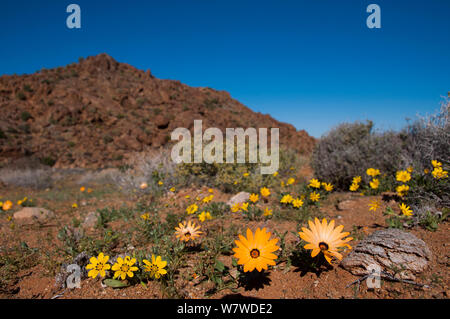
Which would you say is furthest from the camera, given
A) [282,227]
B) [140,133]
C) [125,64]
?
[125,64]

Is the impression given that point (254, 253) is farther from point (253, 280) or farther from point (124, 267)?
point (124, 267)

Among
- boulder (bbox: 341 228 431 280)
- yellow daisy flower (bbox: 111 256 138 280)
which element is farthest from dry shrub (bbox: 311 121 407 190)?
yellow daisy flower (bbox: 111 256 138 280)

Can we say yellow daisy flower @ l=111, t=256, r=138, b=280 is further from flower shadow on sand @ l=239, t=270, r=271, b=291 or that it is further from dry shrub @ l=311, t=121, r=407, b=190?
dry shrub @ l=311, t=121, r=407, b=190

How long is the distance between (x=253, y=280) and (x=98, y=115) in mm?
24723

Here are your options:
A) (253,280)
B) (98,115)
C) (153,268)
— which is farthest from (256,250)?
(98,115)

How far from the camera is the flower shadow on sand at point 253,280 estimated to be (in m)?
1.78

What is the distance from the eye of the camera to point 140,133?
21.1 meters

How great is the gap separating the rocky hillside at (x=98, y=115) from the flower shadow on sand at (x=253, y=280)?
16.2 meters

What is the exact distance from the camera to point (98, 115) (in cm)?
2241

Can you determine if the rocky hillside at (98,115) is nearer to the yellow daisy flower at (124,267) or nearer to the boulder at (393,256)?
the boulder at (393,256)

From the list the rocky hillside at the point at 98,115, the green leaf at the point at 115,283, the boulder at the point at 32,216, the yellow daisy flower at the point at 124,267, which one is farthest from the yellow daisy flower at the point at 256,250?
the rocky hillside at the point at 98,115
